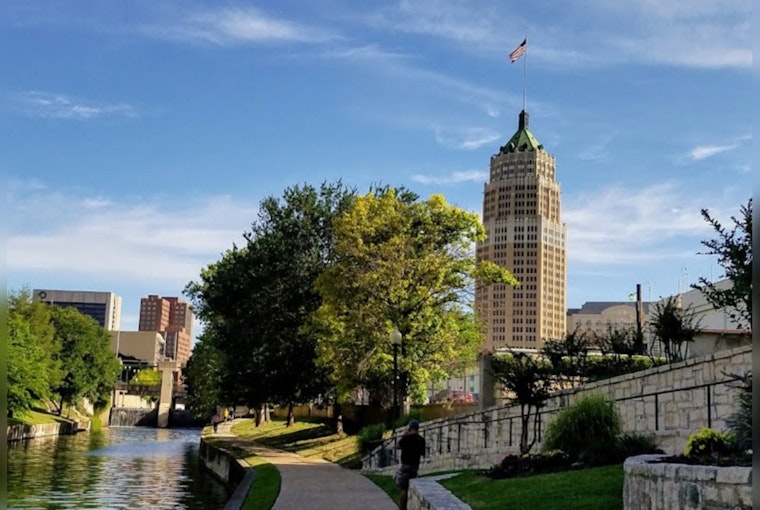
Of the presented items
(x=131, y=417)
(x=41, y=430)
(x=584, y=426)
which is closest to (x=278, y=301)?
(x=584, y=426)

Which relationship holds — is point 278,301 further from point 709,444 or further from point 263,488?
point 709,444

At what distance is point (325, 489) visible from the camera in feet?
64.0

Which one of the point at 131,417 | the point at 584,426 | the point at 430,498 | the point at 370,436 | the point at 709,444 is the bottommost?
the point at 131,417

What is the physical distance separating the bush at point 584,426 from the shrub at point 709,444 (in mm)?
5255

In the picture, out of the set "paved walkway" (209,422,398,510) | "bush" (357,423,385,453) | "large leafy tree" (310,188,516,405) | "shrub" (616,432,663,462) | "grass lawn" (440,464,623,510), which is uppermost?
"large leafy tree" (310,188,516,405)

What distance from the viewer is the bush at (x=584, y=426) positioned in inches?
586

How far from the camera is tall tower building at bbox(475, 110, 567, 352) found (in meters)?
186

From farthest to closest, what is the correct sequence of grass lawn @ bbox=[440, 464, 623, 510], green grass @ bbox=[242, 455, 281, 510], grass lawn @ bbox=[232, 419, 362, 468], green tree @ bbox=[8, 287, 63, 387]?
green tree @ bbox=[8, 287, 63, 387] → grass lawn @ bbox=[232, 419, 362, 468] → green grass @ bbox=[242, 455, 281, 510] → grass lawn @ bbox=[440, 464, 623, 510]

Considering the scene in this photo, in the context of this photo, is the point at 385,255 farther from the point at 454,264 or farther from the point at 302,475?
the point at 302,475

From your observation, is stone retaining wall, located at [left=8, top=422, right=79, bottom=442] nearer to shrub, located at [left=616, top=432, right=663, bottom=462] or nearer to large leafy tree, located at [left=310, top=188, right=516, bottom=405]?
large leafy tree, located at [left=310, top=188, right=516, bottom=405]

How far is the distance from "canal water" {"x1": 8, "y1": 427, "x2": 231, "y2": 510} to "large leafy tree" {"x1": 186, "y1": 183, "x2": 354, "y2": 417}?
4978mm

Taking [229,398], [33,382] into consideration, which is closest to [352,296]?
[229,398]

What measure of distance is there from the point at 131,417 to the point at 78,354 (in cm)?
4279

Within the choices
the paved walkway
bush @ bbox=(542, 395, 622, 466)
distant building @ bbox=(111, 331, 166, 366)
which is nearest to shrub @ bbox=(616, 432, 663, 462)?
bush @ bbox=(542, 395, 622, 466)
